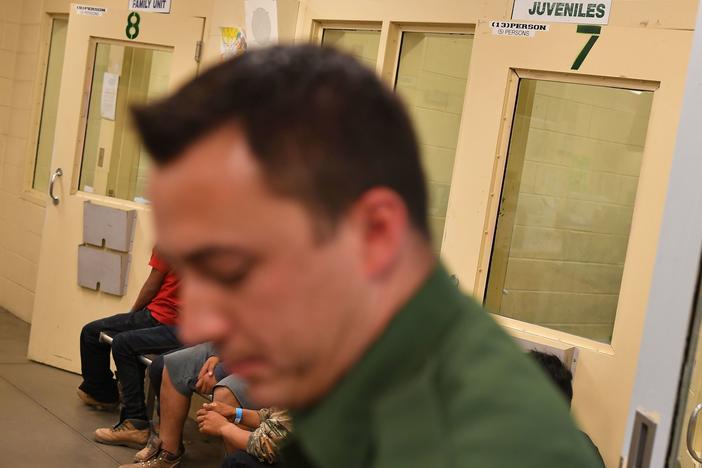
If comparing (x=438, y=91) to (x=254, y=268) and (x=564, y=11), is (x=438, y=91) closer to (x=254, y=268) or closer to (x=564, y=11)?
(x=564, y=11)

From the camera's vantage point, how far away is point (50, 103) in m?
6.42

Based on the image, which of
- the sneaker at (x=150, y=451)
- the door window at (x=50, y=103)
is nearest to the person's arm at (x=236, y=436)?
the sneaker at (x=150, y=451)

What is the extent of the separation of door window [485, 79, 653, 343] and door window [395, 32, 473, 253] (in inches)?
18.2

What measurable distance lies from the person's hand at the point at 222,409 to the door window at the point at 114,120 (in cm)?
196

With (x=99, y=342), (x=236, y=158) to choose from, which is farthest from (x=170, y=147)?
(x=99, y=342)

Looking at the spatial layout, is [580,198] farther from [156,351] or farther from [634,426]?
[156,351]

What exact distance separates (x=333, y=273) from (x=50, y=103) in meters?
6.36

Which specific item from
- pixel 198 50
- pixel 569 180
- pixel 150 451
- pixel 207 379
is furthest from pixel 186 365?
pixel 569 180

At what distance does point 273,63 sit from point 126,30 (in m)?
4.82

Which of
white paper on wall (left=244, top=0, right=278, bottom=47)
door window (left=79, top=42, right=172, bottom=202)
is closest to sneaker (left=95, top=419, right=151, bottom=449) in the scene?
door window (left=79, top=42, right=172, bottom=202)

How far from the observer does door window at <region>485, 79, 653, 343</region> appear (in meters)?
3.25

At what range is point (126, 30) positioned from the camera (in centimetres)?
508

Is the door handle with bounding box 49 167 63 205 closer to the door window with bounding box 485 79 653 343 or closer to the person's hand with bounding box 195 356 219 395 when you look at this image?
the person's hand with bounding box 195 356 219 395

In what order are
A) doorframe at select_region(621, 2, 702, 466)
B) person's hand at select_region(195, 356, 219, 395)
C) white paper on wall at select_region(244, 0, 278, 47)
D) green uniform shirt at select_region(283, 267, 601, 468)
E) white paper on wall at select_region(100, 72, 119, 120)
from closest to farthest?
green uniform shirt at select_region(283, 267, 601, 468) → doorframe at select_region(621, 2, 702, 466) → person's hand at select_region(195, 356, 219, 395) → white paper on wall at select_region(244, 0, 278, 47) → white paper on wall at select_region(100, 72, 119, 120)
